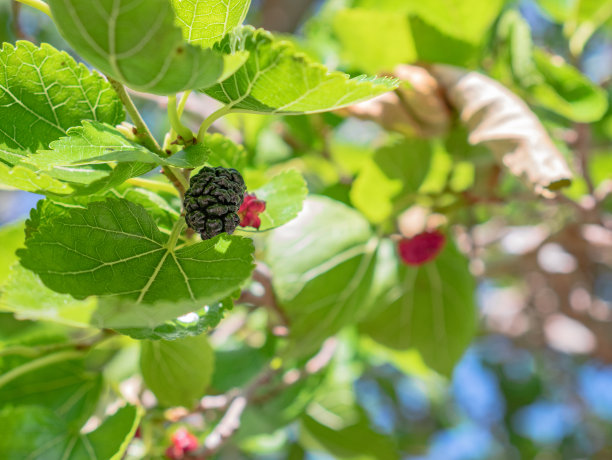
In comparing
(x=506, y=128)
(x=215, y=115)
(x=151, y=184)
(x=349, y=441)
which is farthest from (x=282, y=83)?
(x=349, y=441)

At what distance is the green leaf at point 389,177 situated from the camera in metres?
0.76

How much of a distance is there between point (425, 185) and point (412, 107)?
0.13 meters

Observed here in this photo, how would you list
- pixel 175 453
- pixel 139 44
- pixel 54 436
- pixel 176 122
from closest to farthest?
1. pixel 139 44
2. pixel 176 122
3. pixel 54 436
4. pixel 175 453

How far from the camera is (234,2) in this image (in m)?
0.39

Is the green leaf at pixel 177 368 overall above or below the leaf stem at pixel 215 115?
below

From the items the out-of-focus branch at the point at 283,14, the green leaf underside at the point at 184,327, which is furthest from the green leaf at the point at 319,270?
the out-of-focus branch at the point at 283,14

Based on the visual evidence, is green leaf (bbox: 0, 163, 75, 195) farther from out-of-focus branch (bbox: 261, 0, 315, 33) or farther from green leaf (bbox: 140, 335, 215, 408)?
out-of-focus branch (bbox: 261, 0, 315, 33)

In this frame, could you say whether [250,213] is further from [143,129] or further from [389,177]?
[389,177]

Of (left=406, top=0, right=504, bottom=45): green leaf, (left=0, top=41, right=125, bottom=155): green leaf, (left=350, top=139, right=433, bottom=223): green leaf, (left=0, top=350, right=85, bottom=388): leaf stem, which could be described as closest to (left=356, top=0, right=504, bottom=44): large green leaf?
(left=406, top=0, right=504, bottom=45): green leaf

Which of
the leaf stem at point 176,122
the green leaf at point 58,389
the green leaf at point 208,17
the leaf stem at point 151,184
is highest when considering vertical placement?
the green leaf at point 208,17

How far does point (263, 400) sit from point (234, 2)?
61 centimetres

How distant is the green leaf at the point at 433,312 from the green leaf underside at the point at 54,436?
0.42m

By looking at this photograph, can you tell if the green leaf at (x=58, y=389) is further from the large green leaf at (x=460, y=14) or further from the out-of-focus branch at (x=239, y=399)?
the large green leaf at (x=460, y=14)

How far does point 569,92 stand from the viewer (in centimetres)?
80
